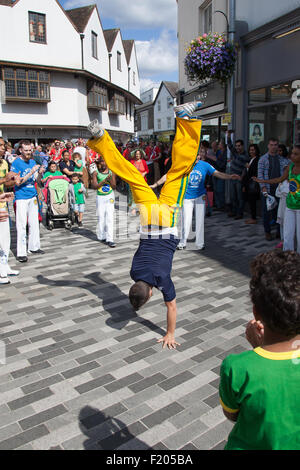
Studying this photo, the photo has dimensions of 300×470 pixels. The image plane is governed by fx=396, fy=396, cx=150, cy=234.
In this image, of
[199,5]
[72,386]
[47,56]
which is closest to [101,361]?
[72,386]

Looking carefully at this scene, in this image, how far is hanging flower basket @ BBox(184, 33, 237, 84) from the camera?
10.8m

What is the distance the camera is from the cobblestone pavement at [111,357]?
2832mm

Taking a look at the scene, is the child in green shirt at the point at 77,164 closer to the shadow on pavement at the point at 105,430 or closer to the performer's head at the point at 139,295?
the performer's head at the point at 139,295

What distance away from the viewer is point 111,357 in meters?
3.85

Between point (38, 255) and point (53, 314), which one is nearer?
point (53, 314)

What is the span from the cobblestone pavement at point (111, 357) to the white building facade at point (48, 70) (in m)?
20.8

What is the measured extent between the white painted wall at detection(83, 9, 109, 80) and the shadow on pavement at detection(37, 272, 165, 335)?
24262 millimetres

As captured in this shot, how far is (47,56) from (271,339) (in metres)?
27.6

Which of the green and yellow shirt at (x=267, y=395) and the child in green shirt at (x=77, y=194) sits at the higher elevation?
the child in green shirt at (x=77, y=194)

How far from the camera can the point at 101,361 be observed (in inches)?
149

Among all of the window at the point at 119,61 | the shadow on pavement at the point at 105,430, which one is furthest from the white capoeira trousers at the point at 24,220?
the window at the point at 119,61

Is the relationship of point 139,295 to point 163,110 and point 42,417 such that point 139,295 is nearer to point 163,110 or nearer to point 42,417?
point 42,417

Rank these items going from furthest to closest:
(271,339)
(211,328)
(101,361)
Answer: (211,328) → (101,361) → (271,339)
